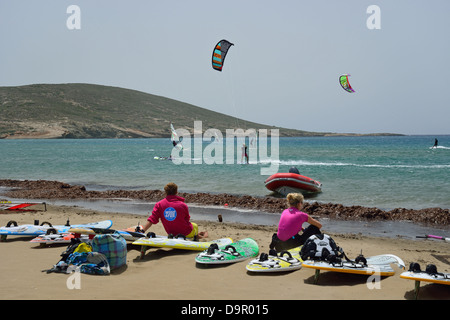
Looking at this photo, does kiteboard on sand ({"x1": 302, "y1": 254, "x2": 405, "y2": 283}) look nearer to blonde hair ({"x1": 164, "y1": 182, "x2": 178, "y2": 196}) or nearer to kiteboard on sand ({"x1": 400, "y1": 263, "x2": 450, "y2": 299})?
kiteboard on sand ({"x1": 400, "y1": 263, "x2": 450, "y2": 299})

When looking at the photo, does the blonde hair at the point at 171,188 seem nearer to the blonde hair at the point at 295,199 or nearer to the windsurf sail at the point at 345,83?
the blonde hair at the point at 295,199

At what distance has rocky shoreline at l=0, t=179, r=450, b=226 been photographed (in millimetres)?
11203

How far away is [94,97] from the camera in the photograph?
155125 millimetres

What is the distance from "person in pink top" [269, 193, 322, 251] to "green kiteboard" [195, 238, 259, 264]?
414 mm

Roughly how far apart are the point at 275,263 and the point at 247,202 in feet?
27.6

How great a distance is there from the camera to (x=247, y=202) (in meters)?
13.8

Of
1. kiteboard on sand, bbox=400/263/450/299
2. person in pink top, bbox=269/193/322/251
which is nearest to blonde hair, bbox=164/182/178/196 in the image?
person in pink top, bbox=269/193/322/251

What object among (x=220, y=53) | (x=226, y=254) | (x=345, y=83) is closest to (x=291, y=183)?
(x=220, y=53)

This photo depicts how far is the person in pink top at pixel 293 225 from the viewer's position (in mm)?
5863

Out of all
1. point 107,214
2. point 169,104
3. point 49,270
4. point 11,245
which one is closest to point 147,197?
point 107,214

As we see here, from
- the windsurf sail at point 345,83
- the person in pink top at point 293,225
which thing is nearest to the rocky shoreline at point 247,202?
the person in pink top at point 293,225

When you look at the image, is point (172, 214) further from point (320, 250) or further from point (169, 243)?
point (320, 250)

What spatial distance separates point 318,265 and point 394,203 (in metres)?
9.92
